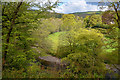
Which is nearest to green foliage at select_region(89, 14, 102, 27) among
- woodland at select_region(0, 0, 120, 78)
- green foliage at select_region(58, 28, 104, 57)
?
woodland at select_region(0, 0, 120, 78)

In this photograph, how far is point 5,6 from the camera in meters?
3.07

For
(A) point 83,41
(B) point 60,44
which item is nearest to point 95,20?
(A) point 83,41

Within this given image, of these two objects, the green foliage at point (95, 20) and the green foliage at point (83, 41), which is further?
the green foliage at point (95, 20)

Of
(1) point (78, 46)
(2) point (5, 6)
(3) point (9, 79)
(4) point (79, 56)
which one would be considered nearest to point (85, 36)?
(1) point (78, 46)

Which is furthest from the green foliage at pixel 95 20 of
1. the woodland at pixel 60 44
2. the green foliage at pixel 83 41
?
the green foliage at pixel 83 41

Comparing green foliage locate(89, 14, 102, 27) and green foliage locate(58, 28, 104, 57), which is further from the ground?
green foliage locate(89, 14, 102, 27)

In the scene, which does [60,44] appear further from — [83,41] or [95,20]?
[95,20]

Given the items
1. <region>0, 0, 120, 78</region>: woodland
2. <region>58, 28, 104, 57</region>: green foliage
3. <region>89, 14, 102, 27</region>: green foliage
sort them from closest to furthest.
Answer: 1. <region>0, 0, 120, 78</region>: woodland
2. <region>58, 28, 104, 57</region>: green foliage
3. <region>89, 14, 102, 27</region>: green foliage

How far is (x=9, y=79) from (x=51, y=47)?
871 cm

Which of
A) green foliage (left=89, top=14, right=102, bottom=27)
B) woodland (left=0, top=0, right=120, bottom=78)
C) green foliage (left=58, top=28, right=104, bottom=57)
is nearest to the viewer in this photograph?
woodland (left=0, top=0, right=120, bottom=78)

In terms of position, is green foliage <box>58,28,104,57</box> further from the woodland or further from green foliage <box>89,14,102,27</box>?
green foliage <box>89,14,102,27</box>

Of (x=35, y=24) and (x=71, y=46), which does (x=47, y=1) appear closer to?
(x=35, y=24)

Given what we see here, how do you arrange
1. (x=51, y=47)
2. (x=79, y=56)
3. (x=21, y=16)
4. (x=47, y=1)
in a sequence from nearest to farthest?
(x=47, y=1) → (x=21, y=16) → (x=79, y=56) → (x=51, y=47)

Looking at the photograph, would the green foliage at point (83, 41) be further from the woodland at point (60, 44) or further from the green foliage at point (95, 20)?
the green foliage at point (95, 20)
